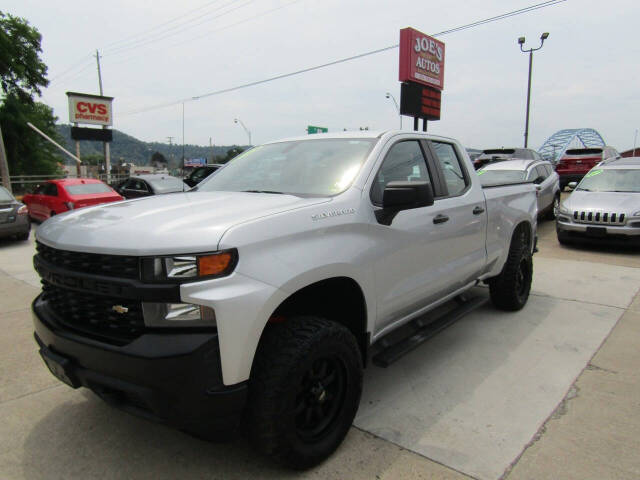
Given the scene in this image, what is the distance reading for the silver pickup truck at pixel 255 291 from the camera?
190cm

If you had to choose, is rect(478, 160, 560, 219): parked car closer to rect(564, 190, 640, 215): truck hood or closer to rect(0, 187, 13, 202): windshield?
rect(564, 190, 640, 215): truck hood

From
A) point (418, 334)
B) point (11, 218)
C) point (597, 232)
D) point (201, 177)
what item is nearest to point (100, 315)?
point (418, 334)

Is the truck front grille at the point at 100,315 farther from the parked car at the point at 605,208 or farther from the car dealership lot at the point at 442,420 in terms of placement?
the parked car at the point at 605,208

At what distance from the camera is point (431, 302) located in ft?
11.3

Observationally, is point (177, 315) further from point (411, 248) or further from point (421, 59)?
point (421, 59)

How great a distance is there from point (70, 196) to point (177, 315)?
454 inches

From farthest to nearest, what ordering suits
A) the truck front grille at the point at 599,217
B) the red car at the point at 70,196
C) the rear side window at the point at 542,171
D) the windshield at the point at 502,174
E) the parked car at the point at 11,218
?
the red car at the point at 70,196 < the rear side window at the point at 542,171 < the windshield at the point at 502,174 < the parked car at the point at 11,218 < the truck front grille at the point at 599,217

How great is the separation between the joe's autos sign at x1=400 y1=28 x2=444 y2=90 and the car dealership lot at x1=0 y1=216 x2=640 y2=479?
13854mm

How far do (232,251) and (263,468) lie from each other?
47.7 inches

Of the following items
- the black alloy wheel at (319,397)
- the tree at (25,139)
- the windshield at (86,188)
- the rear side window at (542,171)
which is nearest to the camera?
the black alloy wheel at (319,397)

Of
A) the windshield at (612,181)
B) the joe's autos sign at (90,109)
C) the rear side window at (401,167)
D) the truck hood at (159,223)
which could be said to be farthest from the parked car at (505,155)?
the joe's autos sign at (90,109)

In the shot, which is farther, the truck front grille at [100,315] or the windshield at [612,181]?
the windshield at [612,181]

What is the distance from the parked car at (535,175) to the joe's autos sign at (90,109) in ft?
86.0

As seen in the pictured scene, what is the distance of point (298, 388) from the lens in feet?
A: 7.02
